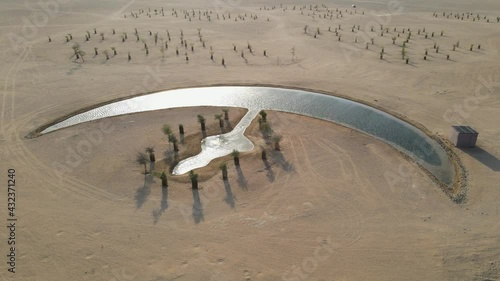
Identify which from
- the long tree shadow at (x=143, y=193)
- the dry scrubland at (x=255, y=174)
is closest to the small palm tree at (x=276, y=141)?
the dry scrubland at (x=255, y=174)

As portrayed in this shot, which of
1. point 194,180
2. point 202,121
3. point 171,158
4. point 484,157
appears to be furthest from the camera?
point 202,121

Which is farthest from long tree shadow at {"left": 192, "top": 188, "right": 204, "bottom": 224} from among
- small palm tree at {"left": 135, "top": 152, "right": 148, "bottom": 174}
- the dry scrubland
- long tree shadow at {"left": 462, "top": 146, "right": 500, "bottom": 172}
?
long tree shadow at {"left": 462, "top": 146, "right": 500, "bottom": 172}

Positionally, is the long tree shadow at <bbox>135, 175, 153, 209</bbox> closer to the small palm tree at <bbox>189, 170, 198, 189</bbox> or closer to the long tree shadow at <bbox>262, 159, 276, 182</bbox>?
the small palm tree at <bbox>189, 170, 198, 189</bbox>

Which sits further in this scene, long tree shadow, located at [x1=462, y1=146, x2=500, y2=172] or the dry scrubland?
long tree shadow, located at [x1=462, y1=146, x2=500, y2=172]

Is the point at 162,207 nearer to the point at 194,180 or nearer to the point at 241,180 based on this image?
the point at 194,180

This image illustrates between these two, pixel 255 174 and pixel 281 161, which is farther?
pixel 281 161

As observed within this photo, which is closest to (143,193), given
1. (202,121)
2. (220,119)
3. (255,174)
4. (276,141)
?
(255,174)
